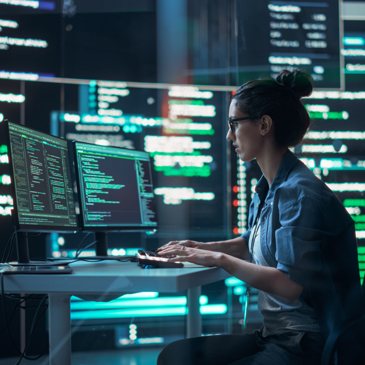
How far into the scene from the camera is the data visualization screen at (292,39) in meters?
2.59

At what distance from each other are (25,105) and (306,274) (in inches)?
75.2

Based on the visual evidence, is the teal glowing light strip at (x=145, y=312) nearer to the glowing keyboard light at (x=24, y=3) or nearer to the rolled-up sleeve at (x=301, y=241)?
the rolled-up sleeve at (x=301, y=241)

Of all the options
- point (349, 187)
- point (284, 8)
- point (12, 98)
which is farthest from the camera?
point (284, 8)

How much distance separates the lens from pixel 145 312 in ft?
8.70

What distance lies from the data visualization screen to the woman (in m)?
1.43

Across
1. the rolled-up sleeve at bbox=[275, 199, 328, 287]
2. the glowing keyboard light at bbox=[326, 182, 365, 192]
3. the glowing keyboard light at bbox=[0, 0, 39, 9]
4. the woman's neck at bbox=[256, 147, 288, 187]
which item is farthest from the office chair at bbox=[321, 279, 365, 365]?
the glowing keyboard light at bbox=[0, 0, 39, 9]

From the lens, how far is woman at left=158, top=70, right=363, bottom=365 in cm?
102

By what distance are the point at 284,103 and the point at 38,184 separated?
0.83m

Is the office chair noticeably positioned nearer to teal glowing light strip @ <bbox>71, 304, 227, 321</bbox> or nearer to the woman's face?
the woman's face

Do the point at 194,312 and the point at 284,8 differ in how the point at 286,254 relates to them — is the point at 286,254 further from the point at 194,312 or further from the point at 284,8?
the point at 284,8

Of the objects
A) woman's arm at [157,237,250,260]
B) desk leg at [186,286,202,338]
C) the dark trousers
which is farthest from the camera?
desk leg at [186,286,202,338]

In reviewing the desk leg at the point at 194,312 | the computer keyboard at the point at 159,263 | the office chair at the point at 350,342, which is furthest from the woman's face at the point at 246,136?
the desk leg at the point at 194,312

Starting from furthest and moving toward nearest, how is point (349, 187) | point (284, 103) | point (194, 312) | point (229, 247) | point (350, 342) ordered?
point (349, 187), point (194, 312), point (229, 247), point (284, 103), point (350, 342)

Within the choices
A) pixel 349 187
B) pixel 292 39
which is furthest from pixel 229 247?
pixel 292 39
